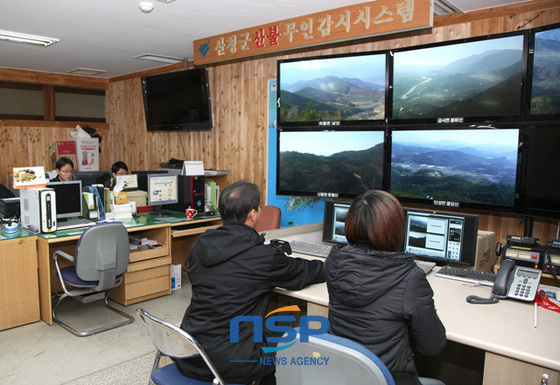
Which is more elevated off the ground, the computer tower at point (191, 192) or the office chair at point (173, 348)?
the computer tower at point (191, 192)

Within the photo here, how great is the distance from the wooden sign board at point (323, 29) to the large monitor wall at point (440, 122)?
0.82 feet

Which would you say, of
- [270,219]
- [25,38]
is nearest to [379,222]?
[270,219]

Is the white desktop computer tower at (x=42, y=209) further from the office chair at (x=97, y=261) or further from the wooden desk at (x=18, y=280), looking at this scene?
the office chair at (x=97, y=261)

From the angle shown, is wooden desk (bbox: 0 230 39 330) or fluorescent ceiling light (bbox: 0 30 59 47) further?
fluorescent ceiling light (bbox: 0 30 59 47)

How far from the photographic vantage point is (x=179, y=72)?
5.46 metres

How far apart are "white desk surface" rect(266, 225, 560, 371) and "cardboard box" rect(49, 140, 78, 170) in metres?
5.82

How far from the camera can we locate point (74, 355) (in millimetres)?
3037

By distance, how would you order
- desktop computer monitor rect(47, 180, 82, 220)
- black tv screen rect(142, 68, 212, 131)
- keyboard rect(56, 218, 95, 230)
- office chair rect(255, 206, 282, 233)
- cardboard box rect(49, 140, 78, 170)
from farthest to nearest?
cardboard box rect(49, 140, 78, 170) → black tv screen rect(142, 68, 212, 131) → office chair rect(255, 206, 282, 233) → desktop computer monitor rect(47, 180, 82, 220) → keyboard rect(56, 218, 95, 230)

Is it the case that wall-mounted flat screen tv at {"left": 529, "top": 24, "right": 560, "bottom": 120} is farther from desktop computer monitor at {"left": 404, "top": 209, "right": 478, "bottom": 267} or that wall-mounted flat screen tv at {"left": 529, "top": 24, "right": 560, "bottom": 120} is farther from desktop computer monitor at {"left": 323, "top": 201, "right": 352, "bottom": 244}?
desktop computer monitor at {"left": 323, "top": 201, "right": 352, "bottom": 244}

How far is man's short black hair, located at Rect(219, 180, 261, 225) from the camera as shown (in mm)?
1948

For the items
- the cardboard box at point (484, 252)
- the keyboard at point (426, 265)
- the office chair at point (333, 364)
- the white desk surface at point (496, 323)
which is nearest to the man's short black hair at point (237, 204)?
the white desk surface at point (496, 323)

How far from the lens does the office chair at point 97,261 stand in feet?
10.8

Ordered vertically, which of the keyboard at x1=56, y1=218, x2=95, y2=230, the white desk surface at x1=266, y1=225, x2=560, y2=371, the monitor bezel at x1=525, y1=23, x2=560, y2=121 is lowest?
the white desk surface at x1=266, y1=225, x2=560, y2=371

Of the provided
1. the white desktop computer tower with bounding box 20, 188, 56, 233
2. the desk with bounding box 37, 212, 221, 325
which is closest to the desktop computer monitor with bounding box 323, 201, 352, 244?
the desk with bounding box 37, 212, 221, 325
